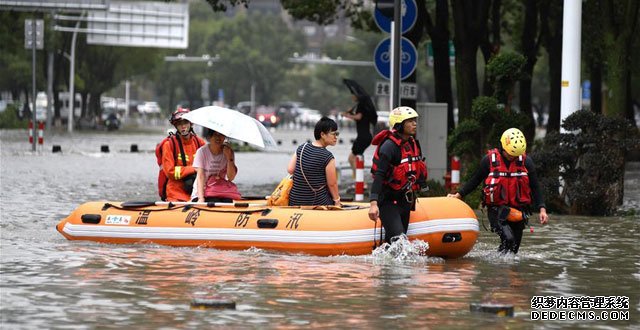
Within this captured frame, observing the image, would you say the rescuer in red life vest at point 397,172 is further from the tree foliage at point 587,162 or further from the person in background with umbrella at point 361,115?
the person in background with umbrella at point 361,115

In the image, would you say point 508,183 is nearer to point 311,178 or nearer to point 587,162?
point 311,178

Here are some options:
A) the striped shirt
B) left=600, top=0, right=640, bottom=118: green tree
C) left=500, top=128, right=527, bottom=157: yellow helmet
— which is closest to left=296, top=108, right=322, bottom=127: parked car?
left=600, top=0, right=640, bottom=118: green tree

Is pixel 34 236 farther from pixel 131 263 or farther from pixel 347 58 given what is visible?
pixel 347 58

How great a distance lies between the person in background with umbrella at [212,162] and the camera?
16.5 metres

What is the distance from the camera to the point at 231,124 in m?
16.2

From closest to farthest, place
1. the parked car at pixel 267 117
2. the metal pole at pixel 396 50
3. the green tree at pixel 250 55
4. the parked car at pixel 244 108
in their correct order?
the metal pole at pixel 396 50
the parked car at pixel 267 117
the parked car at pixel 244 108
the green tree at pixel 250 55

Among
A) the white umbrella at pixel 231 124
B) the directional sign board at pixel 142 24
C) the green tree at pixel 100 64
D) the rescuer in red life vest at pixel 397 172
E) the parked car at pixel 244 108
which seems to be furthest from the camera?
the parked car at pixel 244 108

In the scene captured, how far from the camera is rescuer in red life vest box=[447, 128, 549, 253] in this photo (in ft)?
48.1

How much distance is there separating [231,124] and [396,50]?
619 cm

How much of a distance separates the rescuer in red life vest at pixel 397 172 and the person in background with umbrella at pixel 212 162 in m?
2.49

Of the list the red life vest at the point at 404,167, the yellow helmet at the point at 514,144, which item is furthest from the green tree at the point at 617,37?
the red life vest at the point at 404,167

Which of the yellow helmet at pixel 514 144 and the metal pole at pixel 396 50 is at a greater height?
the metal pole at pixel 396 50

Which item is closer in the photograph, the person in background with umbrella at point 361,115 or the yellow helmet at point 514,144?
the yellow helmet at point 514,144

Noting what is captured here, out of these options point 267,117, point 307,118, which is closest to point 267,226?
point 267,117
